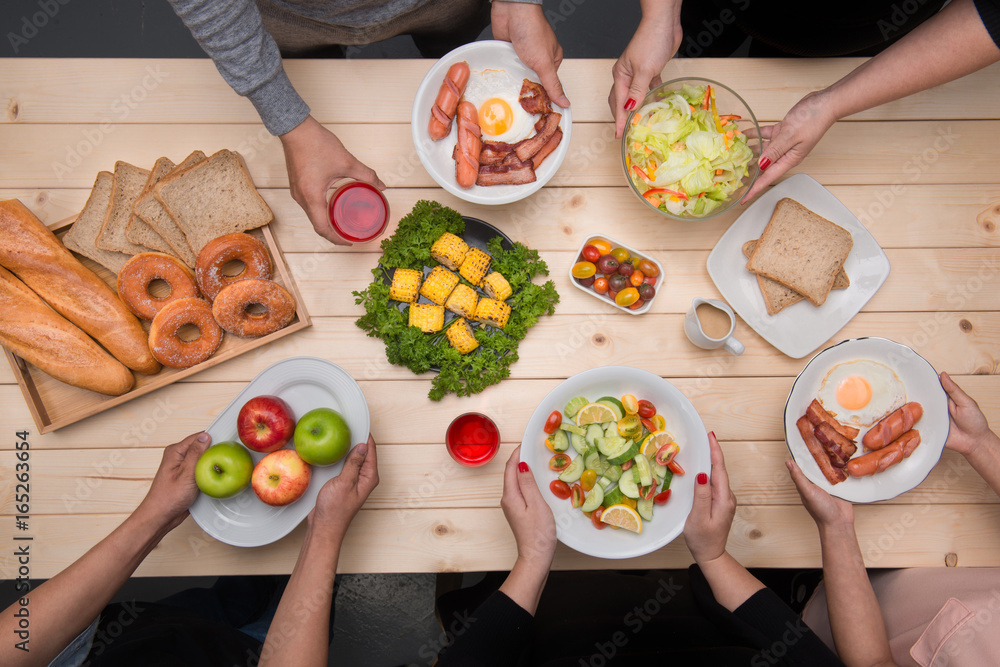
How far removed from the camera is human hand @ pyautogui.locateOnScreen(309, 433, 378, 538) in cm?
179

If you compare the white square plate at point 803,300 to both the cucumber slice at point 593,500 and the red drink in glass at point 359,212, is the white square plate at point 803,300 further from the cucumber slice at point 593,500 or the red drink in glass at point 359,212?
the red drink in glass at point 359,212

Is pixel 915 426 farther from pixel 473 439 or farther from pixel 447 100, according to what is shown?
pixel 447 100

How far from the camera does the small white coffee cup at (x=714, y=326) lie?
191 centimetres

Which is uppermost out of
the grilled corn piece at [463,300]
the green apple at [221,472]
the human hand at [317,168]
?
the human hand at [317,168]

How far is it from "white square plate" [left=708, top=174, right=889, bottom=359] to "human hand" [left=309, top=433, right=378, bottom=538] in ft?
4.61

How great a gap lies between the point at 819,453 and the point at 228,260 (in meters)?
2.19

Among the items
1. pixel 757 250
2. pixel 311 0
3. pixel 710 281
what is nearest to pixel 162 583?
pixel 311 0

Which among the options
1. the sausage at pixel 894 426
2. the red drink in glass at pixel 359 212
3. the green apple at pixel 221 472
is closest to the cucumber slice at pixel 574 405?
the red drink in glass at pixel 359 212

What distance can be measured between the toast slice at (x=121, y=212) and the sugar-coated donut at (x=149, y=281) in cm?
9

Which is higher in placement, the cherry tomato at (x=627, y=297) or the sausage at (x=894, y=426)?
the cherry tomato at (x=627, y=297)

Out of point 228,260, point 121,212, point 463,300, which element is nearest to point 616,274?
point 463,300

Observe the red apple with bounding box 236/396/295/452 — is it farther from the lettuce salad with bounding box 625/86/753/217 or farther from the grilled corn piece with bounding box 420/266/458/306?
the lettuce salad with bounding box 625/86/753/217

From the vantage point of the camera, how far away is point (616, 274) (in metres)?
2.03

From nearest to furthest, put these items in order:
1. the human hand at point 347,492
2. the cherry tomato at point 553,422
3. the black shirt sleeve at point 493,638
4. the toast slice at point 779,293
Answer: the black shirt sleeve at point 493,638
the human hand at point 347,492
the cherry tomato at point 553,422
the toast slice at point 779,293
